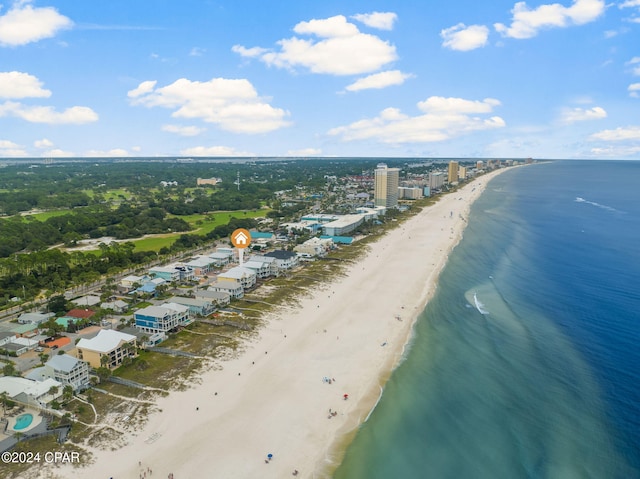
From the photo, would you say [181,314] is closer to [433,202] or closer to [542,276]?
[542,276]

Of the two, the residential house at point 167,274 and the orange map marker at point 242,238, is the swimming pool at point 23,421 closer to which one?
the residential house at point 167,274

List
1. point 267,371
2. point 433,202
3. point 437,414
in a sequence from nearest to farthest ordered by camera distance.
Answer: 1. point 437,414
2. point 267,371
3. point 433,202

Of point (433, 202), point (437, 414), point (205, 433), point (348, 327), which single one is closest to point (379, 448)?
point (437, 414)

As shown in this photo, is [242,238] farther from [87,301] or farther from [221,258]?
[87,301]

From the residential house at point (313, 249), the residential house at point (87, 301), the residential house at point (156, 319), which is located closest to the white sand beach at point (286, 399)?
the residential house at point (156, 319)

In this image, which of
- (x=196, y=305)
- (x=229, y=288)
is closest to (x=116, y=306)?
(x=196, y=305)

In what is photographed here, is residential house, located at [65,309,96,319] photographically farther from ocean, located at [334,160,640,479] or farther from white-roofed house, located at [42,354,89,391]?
ocean, located at [334,160,640,479]
